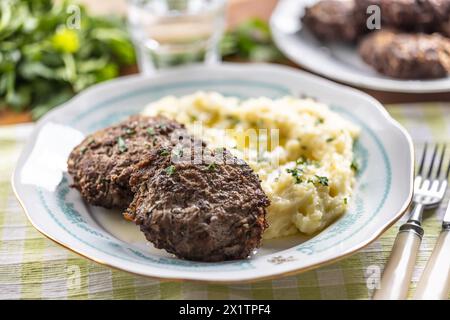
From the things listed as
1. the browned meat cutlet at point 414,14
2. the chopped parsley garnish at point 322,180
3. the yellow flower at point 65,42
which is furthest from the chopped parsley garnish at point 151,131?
the browned meat cutlet at point 414,14

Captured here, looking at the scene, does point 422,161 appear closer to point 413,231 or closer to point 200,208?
point 413,231

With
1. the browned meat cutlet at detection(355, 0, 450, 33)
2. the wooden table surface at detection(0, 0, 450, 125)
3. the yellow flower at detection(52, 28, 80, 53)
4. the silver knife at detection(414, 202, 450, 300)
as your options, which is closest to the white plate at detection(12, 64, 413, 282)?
the silver knife at detection(414, 202, 450, 300)

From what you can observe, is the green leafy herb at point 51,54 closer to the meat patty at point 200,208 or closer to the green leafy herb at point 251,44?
the green leafy herb at point 251,44

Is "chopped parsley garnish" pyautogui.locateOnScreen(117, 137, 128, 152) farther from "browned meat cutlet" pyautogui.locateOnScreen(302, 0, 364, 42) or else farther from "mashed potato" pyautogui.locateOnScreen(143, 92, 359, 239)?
"browned meat cutlet" pyautogui.locateOnScreen(302, 0, 364, 42)

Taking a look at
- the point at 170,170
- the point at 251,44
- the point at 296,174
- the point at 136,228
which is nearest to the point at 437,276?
the point at 296,174

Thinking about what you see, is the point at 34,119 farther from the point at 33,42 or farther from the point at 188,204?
the point at 188,204
